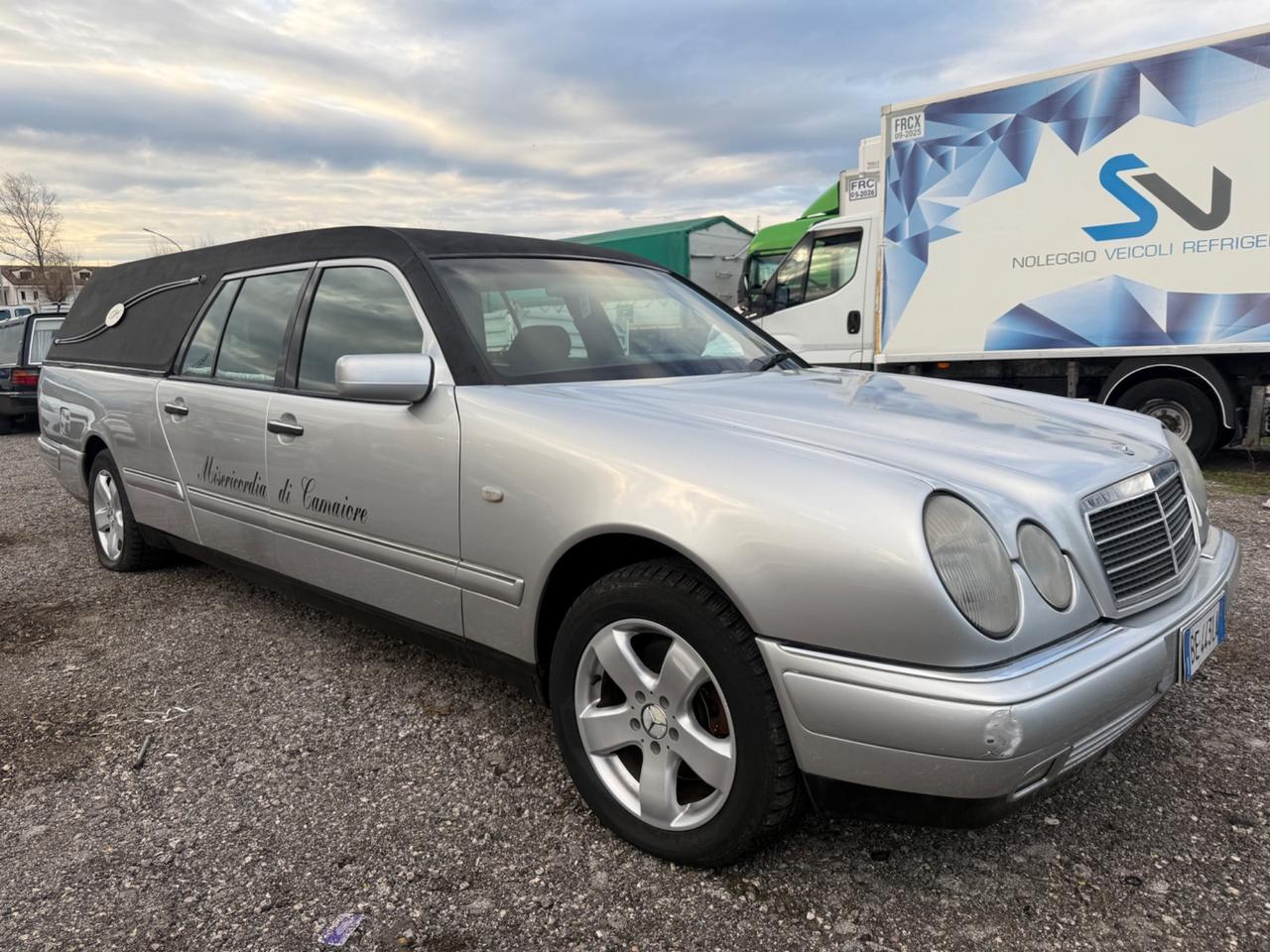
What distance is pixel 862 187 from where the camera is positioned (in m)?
8.91

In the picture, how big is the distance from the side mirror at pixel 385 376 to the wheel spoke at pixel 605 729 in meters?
1.04

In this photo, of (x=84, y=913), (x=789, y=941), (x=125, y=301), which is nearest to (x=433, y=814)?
(x=84, y=913)

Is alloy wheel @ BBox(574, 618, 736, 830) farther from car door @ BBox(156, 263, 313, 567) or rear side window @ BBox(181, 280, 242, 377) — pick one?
rear side window @ BBox(181, 280, 242, 377)

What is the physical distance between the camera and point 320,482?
114 inches

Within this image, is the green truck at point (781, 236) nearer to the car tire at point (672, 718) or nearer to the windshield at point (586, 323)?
the windshield at point (586, 323)

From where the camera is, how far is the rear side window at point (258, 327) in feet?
10.7

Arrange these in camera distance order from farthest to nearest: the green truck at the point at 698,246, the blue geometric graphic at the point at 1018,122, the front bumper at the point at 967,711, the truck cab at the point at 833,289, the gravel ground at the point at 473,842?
the green truck at the point at 698,246, the truck cab at the point at 833,289, the blue geometric graphic at the point at 1018,122, the gravel ground at the point at 473,842, the front bumper at the point at 967,711

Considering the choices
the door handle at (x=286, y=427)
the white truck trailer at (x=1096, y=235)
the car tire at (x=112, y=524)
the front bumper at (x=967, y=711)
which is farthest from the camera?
the white truck trailer at (x=1096, y=235)

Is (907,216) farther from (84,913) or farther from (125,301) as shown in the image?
(84,913)

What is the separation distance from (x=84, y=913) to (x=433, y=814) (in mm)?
824

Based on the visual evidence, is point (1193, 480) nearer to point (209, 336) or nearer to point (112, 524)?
point (209, 336)

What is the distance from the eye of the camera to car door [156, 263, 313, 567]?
3.25m

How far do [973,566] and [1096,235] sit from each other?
6309 millimetres

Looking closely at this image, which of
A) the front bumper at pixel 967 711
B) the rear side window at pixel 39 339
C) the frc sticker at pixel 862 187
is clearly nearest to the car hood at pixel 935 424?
the front bumper at pixel 967 711
